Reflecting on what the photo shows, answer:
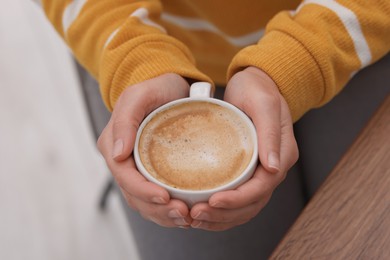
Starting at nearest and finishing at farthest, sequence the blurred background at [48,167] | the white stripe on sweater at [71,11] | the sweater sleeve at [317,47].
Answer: the sweater sleeve at [317,47] < the white stripe on sweater at [71,11] < the blurred background at [48,167]

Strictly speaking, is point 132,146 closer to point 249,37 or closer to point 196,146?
point 196,146

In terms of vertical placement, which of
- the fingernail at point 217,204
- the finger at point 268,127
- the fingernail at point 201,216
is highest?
the finger at point 268,127

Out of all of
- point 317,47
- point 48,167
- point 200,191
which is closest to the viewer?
point 200,191

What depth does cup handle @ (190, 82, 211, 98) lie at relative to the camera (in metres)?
0.61

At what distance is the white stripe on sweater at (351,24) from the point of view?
2.24 ft

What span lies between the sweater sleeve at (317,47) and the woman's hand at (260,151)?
0.8 inches

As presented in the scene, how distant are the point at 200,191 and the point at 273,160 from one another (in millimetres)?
81

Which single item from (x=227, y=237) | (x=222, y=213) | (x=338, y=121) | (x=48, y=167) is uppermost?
(x=222, y=213)

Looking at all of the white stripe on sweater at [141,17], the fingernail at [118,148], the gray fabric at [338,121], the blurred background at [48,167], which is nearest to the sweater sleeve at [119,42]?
the white stripe on sweater at [141,17]

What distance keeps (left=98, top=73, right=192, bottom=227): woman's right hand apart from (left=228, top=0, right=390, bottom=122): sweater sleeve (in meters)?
0.10

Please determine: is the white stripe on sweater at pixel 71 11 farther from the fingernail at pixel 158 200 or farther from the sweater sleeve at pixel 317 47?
the fingernail at pixel 158 200

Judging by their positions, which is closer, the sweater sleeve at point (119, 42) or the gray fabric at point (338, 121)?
the sweater sleeve at point (119, 42)

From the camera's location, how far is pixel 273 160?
54 centimetres

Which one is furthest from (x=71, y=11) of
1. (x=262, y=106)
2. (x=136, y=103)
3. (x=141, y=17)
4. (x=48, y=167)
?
(x=48, y=167)
